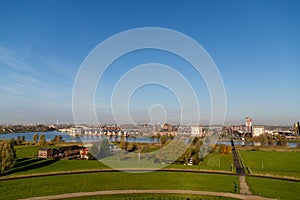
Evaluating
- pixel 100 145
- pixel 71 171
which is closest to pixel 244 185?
pixel 71 171

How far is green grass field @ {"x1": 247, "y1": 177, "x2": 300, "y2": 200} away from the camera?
1791cm

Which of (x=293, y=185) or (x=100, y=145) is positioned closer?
(x=293, y=185)

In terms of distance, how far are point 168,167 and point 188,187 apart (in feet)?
30.1

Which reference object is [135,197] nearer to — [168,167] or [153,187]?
[153,187]

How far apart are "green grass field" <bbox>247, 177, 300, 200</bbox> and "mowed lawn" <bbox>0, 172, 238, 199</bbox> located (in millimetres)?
1976

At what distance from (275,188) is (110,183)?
1418 centimetres

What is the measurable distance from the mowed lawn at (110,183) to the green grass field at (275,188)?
6.48 ft

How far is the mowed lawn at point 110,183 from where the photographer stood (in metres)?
18.1

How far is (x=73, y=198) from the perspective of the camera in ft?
53.5

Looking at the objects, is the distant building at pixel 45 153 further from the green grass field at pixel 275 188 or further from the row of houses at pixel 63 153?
the green grass field at pixel 275 188

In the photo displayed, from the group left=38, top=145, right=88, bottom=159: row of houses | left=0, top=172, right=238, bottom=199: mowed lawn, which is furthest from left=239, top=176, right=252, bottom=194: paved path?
left=38, top=145, right=88, bottom=159: row of houses

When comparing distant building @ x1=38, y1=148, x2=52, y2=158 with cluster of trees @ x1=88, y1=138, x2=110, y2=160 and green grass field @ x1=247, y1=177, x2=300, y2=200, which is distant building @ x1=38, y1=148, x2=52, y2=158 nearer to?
cluster of trees @ x1=88, y1=138, x2=110, y2=160

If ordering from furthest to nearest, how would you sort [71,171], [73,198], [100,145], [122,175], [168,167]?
1. [100,145]
2. [168,167]
3. [71,171]
4. [122,175]
5. [73,198]

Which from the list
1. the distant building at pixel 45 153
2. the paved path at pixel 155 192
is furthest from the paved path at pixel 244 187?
the distant building at pixel 45 153
